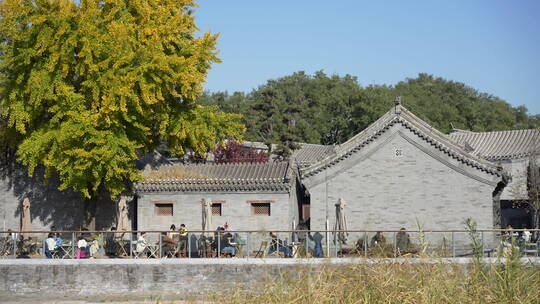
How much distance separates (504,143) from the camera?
2162 inches

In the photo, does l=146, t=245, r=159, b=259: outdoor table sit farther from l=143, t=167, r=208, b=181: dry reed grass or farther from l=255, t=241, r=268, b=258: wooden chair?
l=143, t=167, r=208, b=181: dry reed grass

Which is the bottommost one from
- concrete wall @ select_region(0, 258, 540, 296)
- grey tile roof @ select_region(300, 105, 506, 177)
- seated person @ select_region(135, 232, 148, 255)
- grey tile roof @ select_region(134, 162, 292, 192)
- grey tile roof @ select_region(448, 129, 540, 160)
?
concrete wall @ select_region(0, 258, 540, 296)

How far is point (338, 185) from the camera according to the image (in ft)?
111

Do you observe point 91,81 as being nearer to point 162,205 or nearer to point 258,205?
point 162,205

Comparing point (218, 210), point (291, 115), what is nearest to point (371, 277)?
point (218, 210)

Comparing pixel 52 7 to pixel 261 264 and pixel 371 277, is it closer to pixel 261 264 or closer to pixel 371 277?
pixel 261 264

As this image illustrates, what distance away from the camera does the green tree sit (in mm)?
30094

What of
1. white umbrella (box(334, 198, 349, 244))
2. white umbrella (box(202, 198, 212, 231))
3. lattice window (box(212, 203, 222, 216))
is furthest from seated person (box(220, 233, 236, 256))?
lattice window (box(212, 203, 222, 216))

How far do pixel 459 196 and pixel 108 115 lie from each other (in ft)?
48.5

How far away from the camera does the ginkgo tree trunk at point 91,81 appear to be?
1185 inches

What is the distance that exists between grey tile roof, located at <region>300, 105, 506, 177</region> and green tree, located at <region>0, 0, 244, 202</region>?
18.9 feet

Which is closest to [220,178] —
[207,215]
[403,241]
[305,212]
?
[207,215]

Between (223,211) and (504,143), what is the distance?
92.7 ft

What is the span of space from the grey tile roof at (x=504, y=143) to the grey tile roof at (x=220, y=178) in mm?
19626
